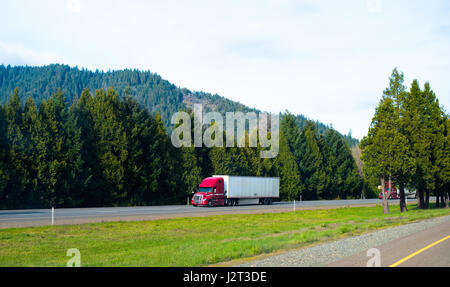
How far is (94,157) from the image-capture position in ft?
154

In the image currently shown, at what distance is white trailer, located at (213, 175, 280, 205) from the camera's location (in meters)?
50.5

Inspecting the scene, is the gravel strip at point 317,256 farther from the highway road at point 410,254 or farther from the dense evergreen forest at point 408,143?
the dense evergreen forest at point 408,143

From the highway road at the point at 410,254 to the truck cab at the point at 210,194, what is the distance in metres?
31.9

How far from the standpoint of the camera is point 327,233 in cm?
2039

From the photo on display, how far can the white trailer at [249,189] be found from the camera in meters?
50.5

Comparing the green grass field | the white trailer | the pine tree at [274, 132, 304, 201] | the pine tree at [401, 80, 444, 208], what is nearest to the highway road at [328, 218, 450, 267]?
the green grass field

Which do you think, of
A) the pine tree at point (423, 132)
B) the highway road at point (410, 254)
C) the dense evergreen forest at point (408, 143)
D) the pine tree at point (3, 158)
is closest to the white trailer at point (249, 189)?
the dense evergreen forest at point (408, 143)

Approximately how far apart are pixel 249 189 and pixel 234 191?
3.24m

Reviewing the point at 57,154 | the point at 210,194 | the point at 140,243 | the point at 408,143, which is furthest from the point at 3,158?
the point at 408,143

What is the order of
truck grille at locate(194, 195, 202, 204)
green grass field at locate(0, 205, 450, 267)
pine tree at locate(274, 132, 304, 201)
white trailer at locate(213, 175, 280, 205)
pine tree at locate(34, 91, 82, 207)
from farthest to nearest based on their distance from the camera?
pine tree at locate(274, 132, 304, 201), white trailer at locate(213, 175, 280, 205), truck grille at locate(194, 195, 202, 204), pine tree at locate(34, 91, 82, 207), green grass field at locate(0, 205, 450, 267)

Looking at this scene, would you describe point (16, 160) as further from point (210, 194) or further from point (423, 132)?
point (423, 132)

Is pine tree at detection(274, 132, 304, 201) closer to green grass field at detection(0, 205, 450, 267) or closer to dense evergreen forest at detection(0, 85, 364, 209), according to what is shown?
dense evergreen forest at detection(0, 85, 364, 209)
